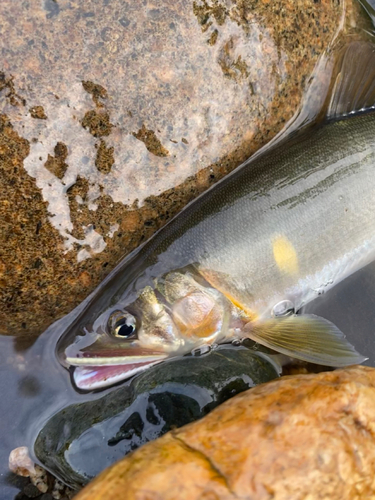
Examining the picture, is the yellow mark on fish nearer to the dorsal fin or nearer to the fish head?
the fish head

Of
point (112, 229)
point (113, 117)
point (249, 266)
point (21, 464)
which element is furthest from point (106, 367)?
point (113, 117)

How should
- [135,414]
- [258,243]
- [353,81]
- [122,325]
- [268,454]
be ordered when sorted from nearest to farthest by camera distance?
[268,454], [135,414], [122,325], [258,243], [353,81]

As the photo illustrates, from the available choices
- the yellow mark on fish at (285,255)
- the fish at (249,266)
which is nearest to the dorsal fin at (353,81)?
the fish at (249,266)

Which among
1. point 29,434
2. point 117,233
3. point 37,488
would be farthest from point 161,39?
point 37,488

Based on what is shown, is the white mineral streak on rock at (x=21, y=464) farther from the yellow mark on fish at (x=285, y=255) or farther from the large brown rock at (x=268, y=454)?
the yellow mark on fish at (x=285, y=255)

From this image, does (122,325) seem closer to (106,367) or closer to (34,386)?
(106,367)
